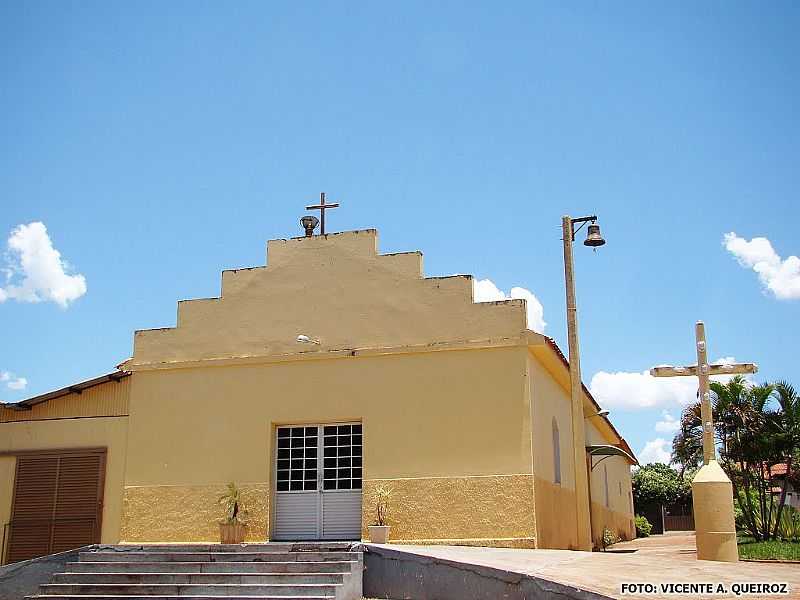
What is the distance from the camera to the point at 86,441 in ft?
58.0

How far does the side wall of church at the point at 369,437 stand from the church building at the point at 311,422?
0.03 meters

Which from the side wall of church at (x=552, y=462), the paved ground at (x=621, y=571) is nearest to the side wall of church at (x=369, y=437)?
the side wall of church at (x=552, y=462)

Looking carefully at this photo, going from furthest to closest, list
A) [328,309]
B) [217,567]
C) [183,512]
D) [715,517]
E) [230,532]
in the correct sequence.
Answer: [328,309] → [183,512] → [230,532] → [715,517] → [217,567]

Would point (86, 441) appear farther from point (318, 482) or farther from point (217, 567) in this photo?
point (217, 567)

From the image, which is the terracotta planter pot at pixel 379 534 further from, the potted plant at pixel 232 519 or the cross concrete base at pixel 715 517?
the cross concrete base at pixel 715 517

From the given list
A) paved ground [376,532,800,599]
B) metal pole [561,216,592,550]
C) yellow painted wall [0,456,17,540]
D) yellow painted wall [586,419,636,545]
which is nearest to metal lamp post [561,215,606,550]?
metal pole [561,216,592,550]

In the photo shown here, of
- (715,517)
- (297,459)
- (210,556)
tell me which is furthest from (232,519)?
(715,517)

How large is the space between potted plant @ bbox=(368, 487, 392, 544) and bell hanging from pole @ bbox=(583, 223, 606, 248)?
18.9 feet

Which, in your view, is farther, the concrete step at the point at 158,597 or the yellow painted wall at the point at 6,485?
the yellow painted wall at the point at 6,485

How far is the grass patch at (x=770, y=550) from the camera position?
1747cm

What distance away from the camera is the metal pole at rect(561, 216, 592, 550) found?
15.5 m

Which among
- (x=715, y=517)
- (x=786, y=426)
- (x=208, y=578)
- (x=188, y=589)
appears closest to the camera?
(x=188, y=589)

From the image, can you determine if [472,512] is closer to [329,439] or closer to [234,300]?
[329,439]

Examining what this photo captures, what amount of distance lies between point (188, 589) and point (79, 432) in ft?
23.2
